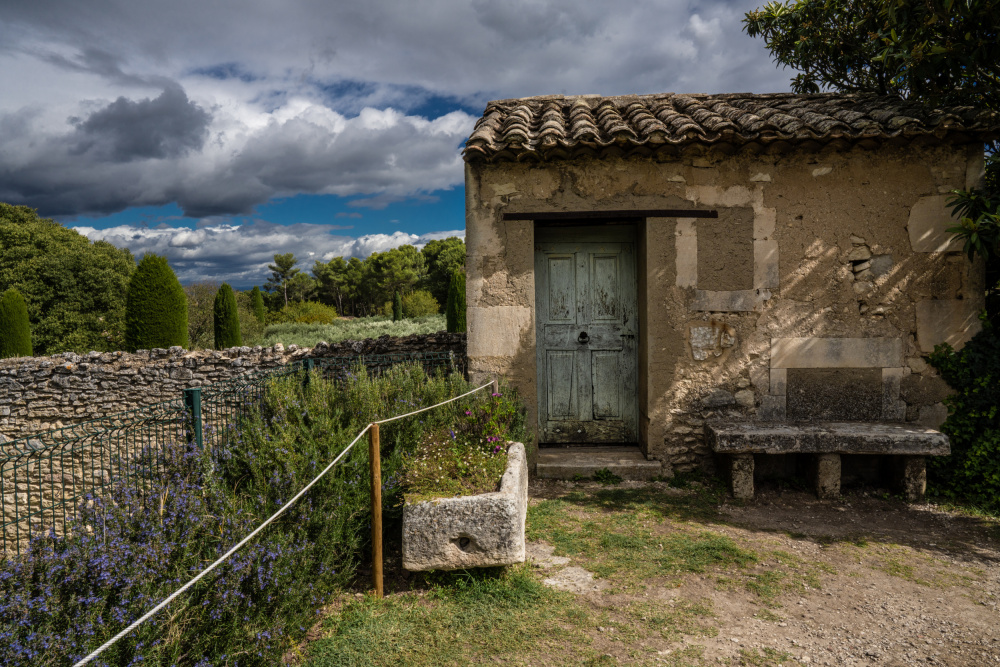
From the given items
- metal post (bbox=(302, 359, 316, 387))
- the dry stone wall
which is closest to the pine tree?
the dry stone wall

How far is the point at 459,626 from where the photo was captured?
2936 mm

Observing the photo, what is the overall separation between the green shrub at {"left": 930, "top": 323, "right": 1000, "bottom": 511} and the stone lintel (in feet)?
1.28

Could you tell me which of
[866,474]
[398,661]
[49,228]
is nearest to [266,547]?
[398,661]

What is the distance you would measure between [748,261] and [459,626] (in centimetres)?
415

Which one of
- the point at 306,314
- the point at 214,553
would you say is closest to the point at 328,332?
the point at 306,314

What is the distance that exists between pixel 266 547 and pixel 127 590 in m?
0.62

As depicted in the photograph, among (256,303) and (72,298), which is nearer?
(72,298)

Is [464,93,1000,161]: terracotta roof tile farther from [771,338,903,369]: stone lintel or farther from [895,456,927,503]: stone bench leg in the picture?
[895,456,927,503]: stone bench leg

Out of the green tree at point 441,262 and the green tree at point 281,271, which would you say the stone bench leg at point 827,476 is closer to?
the green tree at point 441,262

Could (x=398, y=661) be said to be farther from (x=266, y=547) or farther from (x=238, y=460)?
(x=238, y=460)

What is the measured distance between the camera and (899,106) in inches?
206

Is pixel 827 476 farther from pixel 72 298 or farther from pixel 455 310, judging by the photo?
pixel 72 298

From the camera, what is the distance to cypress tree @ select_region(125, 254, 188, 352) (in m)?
13.8

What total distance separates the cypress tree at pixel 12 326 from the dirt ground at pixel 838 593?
59.5 ft
